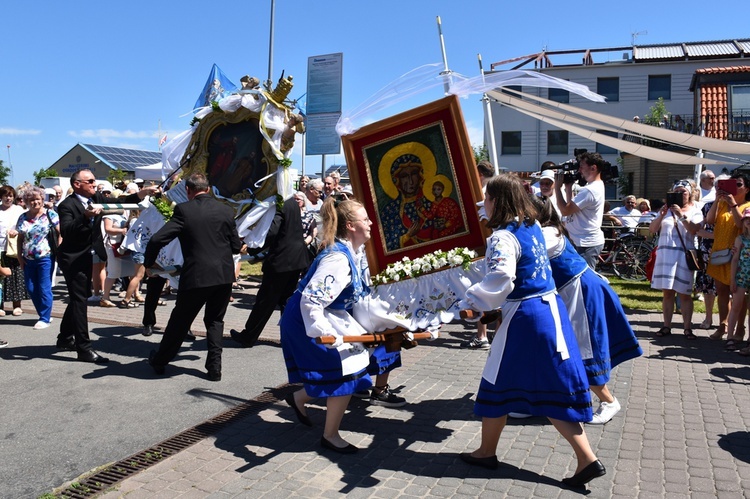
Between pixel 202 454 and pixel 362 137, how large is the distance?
100 inches

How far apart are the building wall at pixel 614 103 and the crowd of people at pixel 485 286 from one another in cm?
2786

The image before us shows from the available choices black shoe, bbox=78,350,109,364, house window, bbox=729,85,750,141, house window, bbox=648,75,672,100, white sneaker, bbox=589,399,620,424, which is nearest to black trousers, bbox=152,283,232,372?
black shoe, bbox=78,350,109,364

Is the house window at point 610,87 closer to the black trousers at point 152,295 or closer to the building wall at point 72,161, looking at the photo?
the black trousers at point 152,295

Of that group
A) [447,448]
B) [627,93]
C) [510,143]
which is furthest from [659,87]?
[447,448]

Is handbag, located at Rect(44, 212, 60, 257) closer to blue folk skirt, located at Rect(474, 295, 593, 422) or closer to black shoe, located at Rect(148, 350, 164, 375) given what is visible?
black shoe, located at Rect(148, 350, 164, 375)

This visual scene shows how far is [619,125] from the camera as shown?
407 inches

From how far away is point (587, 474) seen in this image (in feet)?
12.4

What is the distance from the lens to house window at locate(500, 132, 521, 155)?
38.2 m

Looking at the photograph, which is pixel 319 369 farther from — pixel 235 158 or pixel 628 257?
pixel 628 257

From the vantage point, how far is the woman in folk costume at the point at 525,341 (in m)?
3.79

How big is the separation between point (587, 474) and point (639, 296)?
8.48 m

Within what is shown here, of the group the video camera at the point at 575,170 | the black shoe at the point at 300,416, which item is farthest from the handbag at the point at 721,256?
the black shoe at the point at 300,416

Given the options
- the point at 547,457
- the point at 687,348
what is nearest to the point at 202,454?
the point at 547,457

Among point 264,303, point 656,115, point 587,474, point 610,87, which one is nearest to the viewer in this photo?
point 587,474
